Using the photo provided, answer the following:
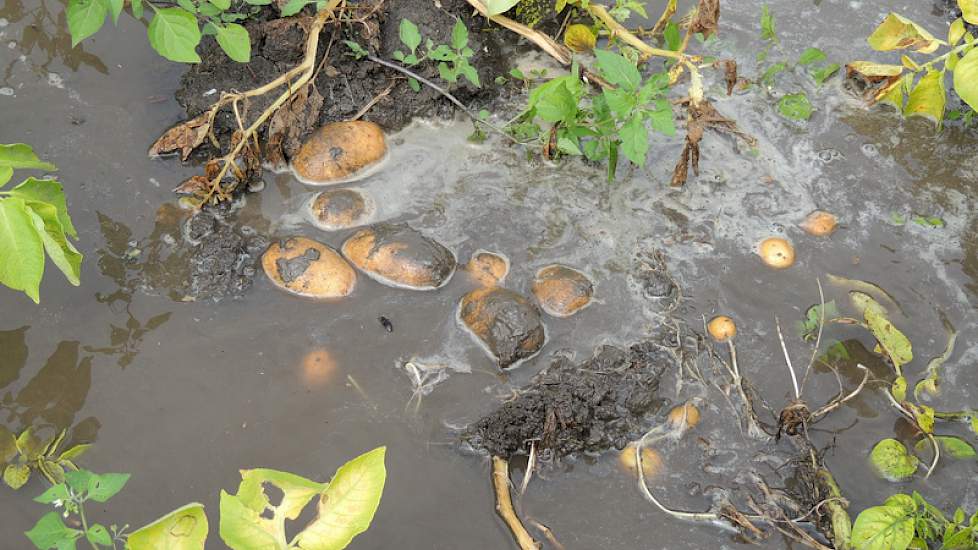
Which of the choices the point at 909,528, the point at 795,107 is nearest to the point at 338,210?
the point at 795,107

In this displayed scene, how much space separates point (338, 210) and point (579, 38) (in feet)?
4.50

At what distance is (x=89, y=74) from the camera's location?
3600mm

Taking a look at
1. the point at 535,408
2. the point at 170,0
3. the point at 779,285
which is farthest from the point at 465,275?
the point at 170,0

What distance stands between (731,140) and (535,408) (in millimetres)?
1634

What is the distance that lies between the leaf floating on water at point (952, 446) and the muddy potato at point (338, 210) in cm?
209

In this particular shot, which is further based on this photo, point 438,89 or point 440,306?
point 438,89

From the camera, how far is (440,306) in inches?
118

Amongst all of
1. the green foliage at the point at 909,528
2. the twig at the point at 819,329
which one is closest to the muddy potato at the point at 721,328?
the twig at the point at 819,329

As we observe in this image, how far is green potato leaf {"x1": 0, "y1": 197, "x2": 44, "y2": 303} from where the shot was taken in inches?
80.0

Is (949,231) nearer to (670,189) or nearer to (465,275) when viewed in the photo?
(670,189)

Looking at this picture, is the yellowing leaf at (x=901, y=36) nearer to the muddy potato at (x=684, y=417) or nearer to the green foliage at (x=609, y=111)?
the green foliage at (x=609, y=111)

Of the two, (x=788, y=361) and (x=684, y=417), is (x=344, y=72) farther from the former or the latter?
(x=788, y=361)

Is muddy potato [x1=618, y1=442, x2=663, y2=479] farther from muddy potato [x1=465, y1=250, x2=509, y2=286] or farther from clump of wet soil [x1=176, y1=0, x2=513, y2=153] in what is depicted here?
clump of wet soil [x1=176, y1=0, x2=513, y2=153]

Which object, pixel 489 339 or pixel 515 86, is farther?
pixel 515 86
